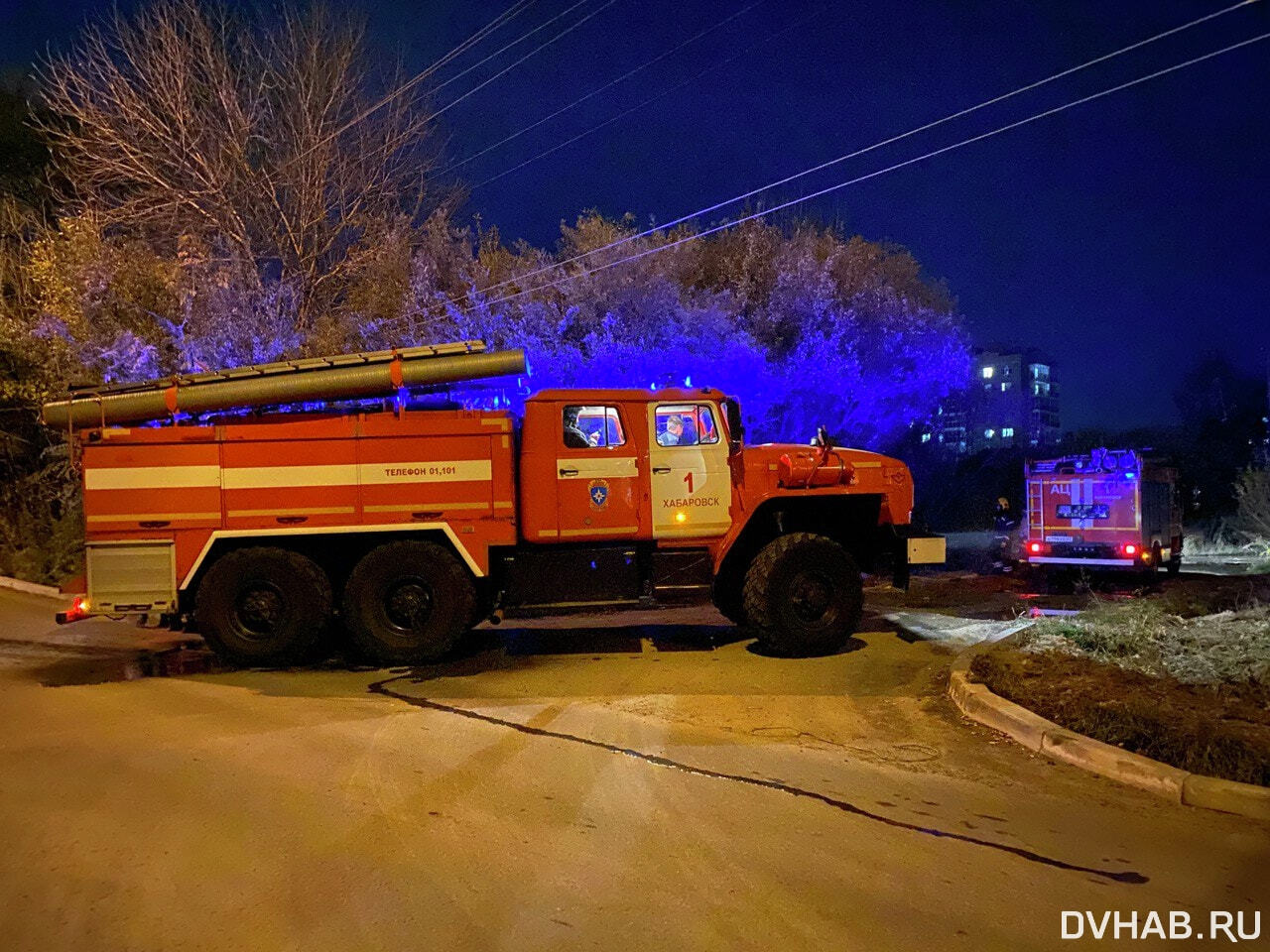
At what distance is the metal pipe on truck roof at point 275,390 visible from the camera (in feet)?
31.7

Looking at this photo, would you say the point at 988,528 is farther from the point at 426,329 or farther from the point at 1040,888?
the point at 1040,888

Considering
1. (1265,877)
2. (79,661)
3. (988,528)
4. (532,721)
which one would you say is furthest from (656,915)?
(988,528)

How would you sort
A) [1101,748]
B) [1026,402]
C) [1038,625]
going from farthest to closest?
[1026,402] < [1038,625] < [1101,748]

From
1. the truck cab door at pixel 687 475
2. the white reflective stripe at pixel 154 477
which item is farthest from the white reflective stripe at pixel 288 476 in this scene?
the truck cab door at pixel 687 475

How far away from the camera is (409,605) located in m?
9.72

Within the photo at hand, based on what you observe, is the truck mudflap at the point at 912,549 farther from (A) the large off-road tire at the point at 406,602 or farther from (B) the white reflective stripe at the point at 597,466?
(A) the large off-road tire at the point at 406,602

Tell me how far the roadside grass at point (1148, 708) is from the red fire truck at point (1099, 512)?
9.46 m

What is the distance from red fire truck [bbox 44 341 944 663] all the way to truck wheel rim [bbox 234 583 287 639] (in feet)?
0.07

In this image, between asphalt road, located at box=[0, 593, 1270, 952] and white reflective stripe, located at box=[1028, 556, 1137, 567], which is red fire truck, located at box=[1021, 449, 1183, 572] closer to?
white reflective stripe, located at box=[1028, 556, 1137, 567]

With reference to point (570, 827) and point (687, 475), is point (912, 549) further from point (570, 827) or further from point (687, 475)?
point (570, 827)

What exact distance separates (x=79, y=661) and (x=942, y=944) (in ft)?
32.3

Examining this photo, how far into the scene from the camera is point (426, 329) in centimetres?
1844

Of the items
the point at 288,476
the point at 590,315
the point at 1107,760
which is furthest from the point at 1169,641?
the point at 590,315

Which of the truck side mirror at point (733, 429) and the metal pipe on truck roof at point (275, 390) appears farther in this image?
the truck side mirror at point (733, 429)
